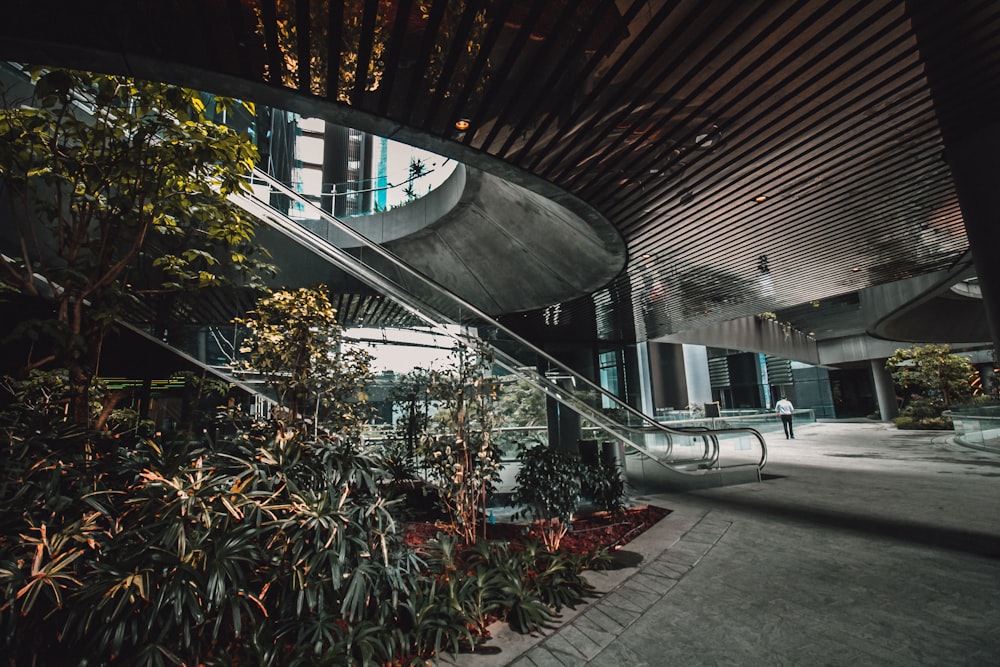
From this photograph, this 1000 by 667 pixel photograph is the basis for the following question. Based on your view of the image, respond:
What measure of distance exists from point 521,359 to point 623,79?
11.8 feet

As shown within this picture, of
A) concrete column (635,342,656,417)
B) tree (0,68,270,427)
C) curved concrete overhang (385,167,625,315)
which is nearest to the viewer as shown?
tree (0,68,270,427)

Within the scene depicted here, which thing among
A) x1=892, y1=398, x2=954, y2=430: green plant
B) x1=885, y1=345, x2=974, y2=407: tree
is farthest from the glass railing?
x1=885, y1=345, x2=974, y2=407: tree

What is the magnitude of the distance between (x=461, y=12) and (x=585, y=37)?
822 millimetres

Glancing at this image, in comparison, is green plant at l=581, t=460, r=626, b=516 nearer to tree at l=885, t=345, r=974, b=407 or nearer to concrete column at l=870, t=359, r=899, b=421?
tree at l=885, t=345, r=974, b=407

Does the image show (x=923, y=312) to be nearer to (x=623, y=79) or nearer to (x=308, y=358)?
(x=623, y=79)

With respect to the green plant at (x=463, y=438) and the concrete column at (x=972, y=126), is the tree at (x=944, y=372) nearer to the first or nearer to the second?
the concrete column at (x=972, y=126)

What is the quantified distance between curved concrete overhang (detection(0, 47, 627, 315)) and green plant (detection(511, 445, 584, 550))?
2.89 meters

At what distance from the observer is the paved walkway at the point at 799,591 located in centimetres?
256

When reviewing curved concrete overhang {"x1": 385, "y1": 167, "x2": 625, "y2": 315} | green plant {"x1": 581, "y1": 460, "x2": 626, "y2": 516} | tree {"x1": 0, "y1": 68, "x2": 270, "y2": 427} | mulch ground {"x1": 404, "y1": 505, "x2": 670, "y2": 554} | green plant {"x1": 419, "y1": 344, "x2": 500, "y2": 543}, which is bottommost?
mulch ground {"x1": 404, "y1": 505, "x2": 670, "y2": 554}

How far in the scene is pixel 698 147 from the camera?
436cm

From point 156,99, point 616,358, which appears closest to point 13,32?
point 156,99

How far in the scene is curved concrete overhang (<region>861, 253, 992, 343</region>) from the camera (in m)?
11.0

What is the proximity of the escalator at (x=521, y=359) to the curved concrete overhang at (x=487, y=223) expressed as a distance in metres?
1.83

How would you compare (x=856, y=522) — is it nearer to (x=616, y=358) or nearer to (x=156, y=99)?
(x=156, y=99)
